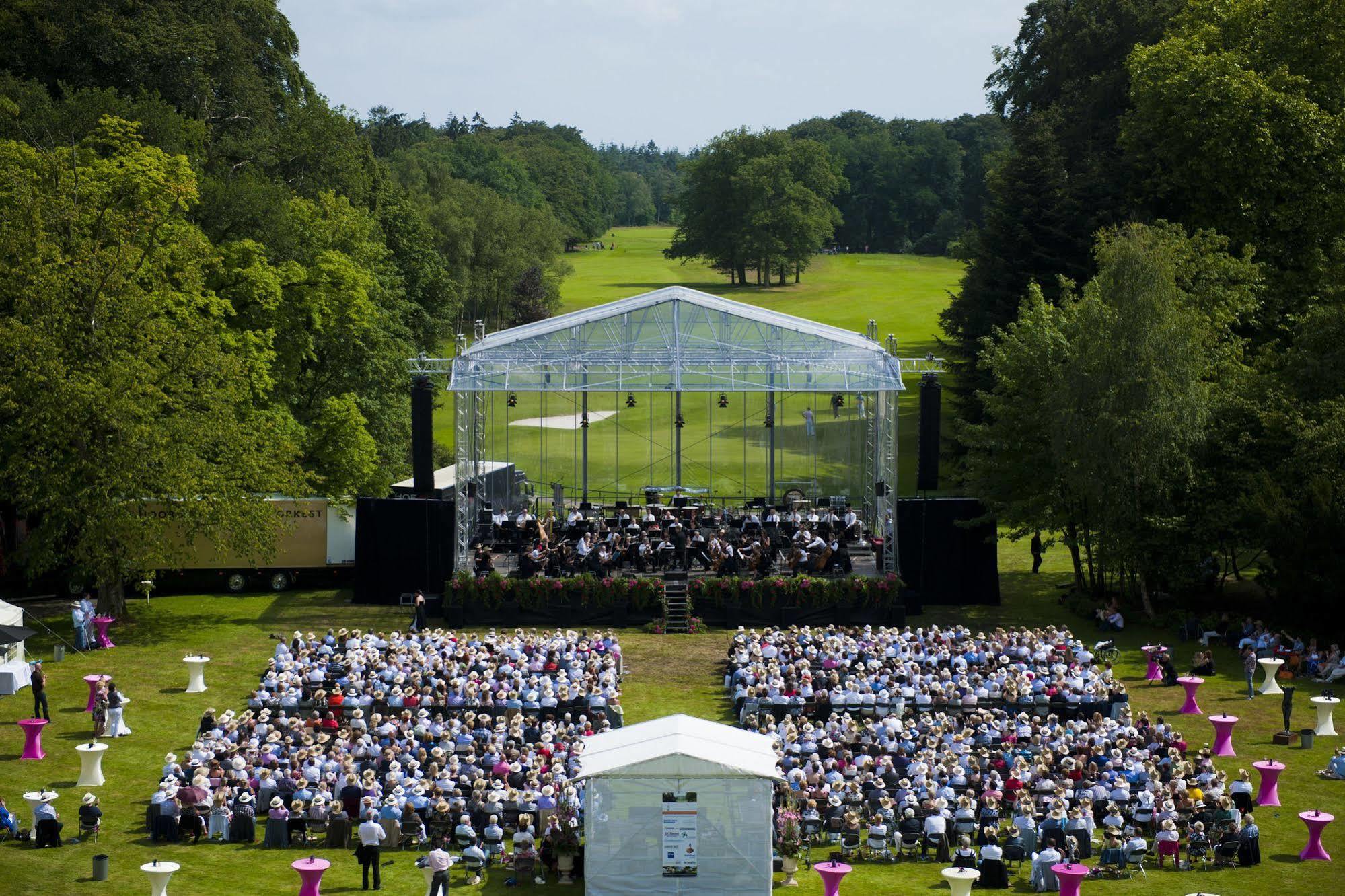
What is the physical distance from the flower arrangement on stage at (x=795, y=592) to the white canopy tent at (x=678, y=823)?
15001mm

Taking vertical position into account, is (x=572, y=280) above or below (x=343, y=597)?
above

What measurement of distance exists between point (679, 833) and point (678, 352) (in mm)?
18705

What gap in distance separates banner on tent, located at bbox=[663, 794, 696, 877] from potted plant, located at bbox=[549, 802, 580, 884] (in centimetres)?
177

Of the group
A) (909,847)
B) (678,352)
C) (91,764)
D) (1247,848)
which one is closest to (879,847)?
(909,847)

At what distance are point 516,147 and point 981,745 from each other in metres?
119

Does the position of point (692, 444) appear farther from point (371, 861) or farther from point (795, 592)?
point (371, 861)

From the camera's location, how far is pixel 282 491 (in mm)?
35969

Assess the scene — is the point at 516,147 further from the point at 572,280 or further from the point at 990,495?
the point at 990,495

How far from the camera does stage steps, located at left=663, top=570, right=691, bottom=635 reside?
3459 centimetres

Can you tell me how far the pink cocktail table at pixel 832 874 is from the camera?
18812 mm

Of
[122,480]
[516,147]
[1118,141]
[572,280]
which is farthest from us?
[516,147]

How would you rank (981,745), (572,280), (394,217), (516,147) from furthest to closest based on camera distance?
1. (516,147)
2. (572,280)
3. (394,217)
4. (981,745)

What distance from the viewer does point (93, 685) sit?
91.4 ft

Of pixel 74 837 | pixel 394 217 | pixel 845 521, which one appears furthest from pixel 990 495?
pixel 394 217
